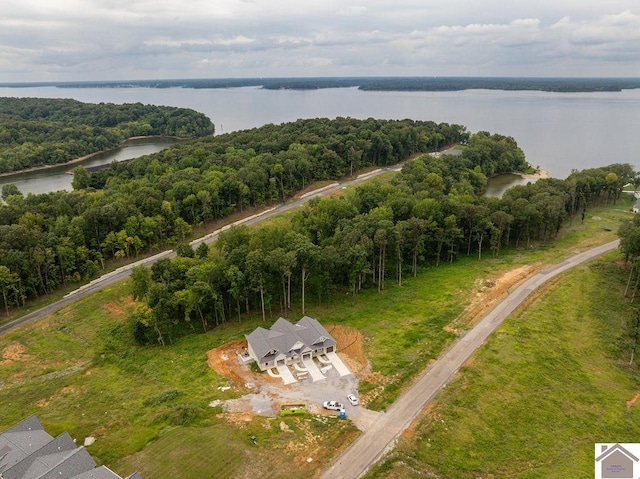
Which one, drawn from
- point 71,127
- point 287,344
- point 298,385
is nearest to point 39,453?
point 298,385

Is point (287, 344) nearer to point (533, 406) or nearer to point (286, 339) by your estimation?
point (286, 339)

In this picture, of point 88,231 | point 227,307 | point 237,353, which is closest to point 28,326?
point 88,231

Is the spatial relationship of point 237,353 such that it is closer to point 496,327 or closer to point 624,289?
point 496,327

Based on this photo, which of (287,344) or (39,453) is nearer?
(39,453)

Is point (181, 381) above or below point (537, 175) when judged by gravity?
below

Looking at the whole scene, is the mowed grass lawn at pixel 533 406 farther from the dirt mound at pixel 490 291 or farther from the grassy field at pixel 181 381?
the dirt mound at pixel 490 291

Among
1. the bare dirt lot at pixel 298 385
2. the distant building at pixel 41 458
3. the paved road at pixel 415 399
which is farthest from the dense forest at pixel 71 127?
the paved road at pixel 415 399
